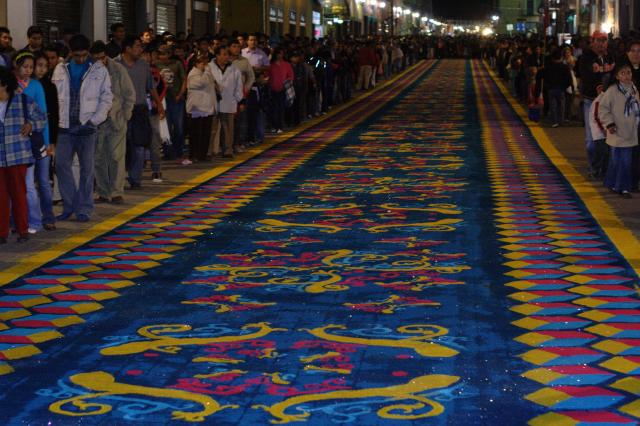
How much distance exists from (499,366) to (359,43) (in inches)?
1688

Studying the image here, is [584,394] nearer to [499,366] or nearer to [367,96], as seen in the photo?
[499,366]

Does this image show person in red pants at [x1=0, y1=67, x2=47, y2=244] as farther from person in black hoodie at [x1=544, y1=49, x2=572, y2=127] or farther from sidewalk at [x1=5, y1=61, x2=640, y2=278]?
person in black hoodie at [x1=544, y1=49, x2=572, y2=127]

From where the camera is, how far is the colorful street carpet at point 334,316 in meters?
5.85

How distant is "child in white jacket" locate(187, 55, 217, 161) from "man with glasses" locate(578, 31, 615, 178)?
16.1 ft

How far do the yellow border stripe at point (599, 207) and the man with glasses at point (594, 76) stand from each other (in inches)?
11.1

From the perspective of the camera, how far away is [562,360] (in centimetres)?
663

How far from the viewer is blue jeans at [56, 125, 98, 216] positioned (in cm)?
1209

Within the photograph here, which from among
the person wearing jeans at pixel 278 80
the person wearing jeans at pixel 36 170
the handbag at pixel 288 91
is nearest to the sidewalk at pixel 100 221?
the person wearing jeans at pixel 36 170

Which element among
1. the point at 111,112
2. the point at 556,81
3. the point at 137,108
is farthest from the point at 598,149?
the point at 556,81

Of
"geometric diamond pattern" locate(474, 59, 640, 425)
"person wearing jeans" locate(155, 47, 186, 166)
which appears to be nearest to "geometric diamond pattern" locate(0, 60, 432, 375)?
"person wearing jeans" locate(155, 47, 186, 166)

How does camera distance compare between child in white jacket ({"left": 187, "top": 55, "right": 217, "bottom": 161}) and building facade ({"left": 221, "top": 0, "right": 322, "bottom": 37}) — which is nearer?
child in white jacket ({"left": 187, "top": 55, "right": 217, "bottom": 161})

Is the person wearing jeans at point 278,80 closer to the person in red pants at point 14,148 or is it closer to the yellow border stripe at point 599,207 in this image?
the yellow border stripe at point 599,207

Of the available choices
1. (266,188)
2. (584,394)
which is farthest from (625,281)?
(266,188)

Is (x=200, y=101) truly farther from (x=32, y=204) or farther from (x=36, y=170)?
(x=32, y=204)
